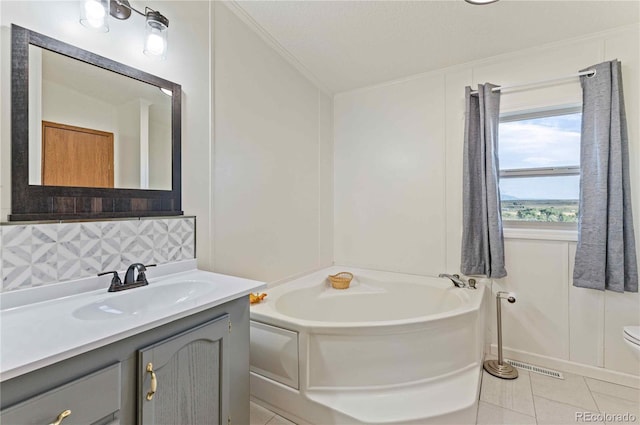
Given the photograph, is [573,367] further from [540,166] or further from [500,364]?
[540,166]

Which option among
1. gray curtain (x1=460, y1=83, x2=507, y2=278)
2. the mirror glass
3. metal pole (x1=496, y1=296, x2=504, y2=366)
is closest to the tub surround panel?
metal pole (x1=496, y1=296, x2=504, y2=366)

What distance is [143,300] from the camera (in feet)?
4.18

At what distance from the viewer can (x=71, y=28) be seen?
3.96 ft

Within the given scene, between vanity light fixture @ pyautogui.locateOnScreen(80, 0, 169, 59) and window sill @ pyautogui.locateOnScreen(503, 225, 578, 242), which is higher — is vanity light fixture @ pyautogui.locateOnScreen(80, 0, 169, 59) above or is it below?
above

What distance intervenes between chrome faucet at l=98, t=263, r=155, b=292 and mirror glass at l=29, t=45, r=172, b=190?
38 centimetres

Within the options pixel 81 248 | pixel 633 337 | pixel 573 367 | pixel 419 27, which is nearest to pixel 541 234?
pixel 633 337

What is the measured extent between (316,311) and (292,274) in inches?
14.7

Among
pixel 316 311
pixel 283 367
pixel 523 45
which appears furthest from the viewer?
pixel 316 311

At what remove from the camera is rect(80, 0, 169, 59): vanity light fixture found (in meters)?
1.19

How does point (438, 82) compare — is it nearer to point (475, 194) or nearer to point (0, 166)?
point (475, 194)

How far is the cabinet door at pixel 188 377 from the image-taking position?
2.97ft

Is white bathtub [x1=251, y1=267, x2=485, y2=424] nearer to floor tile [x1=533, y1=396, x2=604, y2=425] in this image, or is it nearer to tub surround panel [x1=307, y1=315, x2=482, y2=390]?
tub surround panel [x1=307, y1=315, x2=482, y2=390]

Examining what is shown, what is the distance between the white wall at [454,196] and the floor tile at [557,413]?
501 mm

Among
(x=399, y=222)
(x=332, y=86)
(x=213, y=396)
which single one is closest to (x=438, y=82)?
(x=332, y=86)
